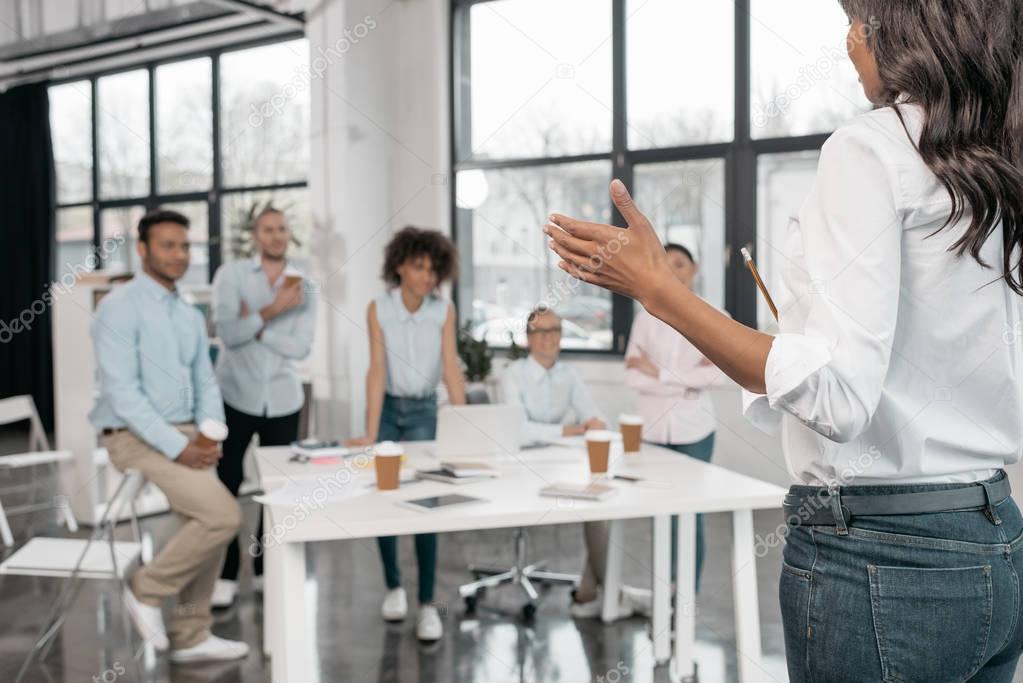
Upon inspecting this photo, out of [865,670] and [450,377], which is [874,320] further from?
[450,377]

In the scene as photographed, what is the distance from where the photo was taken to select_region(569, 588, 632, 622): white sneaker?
Answer: 371cm

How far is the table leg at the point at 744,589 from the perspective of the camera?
266 centimetres

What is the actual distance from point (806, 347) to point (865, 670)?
0.32 metres

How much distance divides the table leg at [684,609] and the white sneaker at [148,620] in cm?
184

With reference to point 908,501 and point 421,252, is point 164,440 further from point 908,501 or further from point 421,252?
point 908,501

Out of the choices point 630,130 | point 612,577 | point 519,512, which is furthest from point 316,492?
point 630,130

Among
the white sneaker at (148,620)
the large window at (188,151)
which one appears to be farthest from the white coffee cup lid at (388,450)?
the large window at (188,151)

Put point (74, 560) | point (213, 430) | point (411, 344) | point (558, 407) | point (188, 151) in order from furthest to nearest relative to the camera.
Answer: point (188, 151), point (558, 407), point (411, 344), point (213, 430), point (74, 560)

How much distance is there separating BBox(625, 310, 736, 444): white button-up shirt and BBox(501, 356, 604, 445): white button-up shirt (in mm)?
231

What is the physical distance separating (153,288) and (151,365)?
309 mm

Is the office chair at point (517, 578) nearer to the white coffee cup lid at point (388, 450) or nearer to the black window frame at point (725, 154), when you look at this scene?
the white coffee cup lid at point (388, 450)

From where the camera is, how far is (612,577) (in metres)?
3.65

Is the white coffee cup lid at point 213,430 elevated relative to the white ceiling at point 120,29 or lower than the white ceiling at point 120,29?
lower

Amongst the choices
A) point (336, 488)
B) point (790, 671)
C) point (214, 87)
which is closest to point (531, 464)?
point (336, 488)
